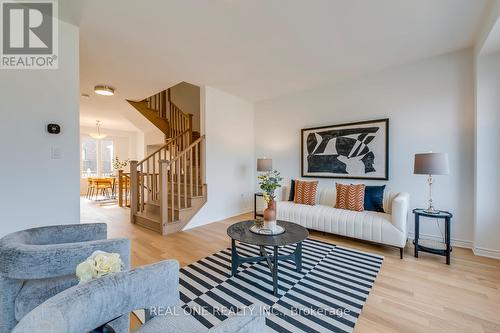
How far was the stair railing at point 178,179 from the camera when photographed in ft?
12.1

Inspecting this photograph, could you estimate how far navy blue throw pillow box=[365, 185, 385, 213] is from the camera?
3314 millimetres

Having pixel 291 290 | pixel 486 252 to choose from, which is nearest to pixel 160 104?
pixel 291 290

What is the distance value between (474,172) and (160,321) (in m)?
3.81

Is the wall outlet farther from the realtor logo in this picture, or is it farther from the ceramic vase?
the ceramic vase

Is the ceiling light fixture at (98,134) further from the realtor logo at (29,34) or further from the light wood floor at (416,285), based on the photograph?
the realtor logo at (29,34)

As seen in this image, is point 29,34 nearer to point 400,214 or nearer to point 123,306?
point 123,306

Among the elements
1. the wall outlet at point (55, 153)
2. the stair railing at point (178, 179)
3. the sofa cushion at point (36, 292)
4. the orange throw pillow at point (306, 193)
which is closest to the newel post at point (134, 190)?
the stair railing at point (178, 179)

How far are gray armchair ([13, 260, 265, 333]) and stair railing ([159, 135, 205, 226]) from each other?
273 cm

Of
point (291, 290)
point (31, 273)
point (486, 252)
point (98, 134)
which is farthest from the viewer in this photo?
point (98, 134)

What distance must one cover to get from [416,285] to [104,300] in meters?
2.53

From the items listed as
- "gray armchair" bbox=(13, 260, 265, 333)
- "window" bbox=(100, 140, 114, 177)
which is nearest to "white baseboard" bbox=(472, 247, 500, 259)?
"gray armchair" bbox=(13, 260, 265, 333)

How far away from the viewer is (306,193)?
3873mm

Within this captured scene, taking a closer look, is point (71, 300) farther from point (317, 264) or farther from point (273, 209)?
point (317, 264)

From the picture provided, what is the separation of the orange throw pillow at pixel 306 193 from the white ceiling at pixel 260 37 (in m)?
1.88
